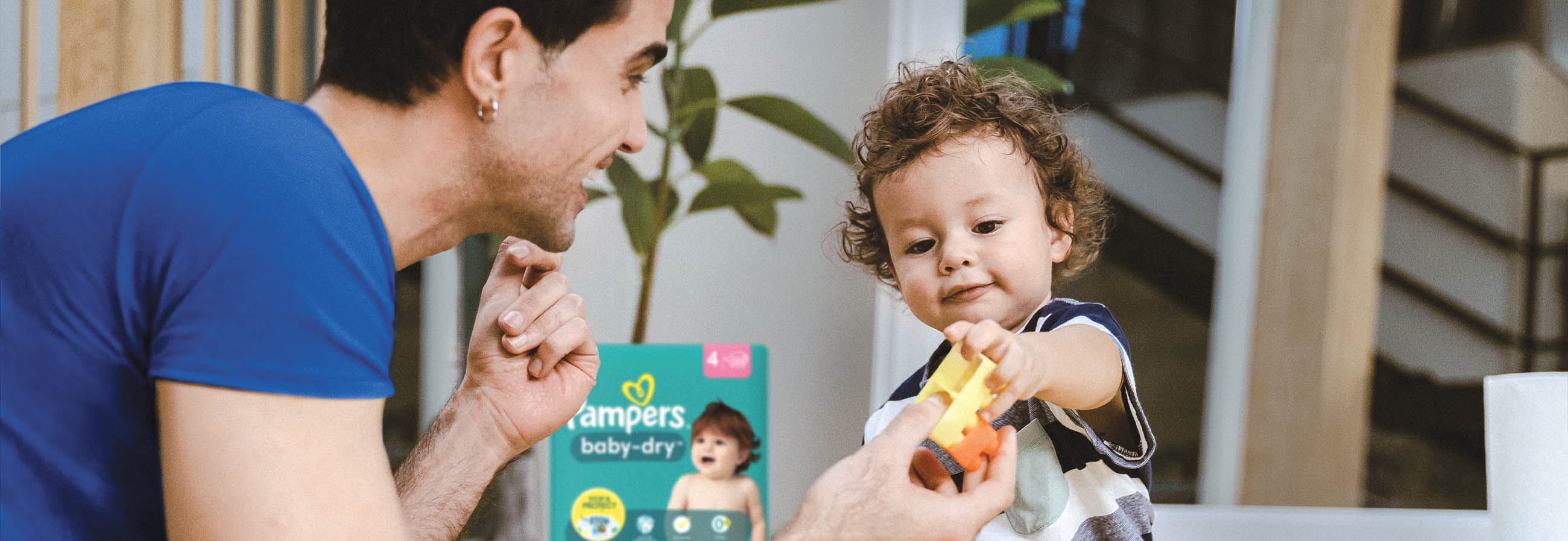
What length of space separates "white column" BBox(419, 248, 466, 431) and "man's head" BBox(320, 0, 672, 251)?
1.02 metres

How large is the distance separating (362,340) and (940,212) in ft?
1.95

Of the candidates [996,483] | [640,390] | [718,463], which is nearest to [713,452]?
[718,463]

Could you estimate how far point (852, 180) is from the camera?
5.00 ft

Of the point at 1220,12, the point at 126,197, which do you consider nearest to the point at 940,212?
the point at 126,197

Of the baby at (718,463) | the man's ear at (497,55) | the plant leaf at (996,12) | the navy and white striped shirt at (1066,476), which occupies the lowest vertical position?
the baby at (718,463)

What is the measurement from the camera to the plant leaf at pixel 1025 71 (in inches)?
49.5

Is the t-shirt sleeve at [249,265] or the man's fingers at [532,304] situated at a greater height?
the t-shirt sleeve at [249,265]

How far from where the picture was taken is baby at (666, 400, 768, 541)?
1.23 metres

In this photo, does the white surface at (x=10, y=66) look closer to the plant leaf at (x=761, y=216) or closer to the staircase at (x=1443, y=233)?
the plant leaf at (x=761, y=216)

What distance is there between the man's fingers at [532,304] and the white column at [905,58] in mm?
706

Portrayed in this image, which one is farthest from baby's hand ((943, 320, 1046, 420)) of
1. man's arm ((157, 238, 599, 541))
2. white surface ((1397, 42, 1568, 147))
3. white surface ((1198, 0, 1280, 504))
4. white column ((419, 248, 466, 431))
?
white surface ((1397, 42, 1568, 147))

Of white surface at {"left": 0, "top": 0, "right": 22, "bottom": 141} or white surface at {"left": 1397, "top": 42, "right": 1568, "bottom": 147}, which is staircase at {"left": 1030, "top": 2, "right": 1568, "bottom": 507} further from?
white surface at {"left": 0, "top": 0, "right": 22, "bottom": 141}

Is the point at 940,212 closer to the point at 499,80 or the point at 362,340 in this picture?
the point at 499,80

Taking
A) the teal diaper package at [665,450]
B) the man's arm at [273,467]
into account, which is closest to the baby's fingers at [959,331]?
the man's arm at [273,467]
